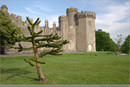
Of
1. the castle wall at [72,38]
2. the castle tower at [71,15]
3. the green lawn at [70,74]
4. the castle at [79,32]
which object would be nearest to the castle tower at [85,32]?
the castle at [79,32]

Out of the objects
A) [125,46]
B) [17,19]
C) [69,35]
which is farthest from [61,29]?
[125,46]

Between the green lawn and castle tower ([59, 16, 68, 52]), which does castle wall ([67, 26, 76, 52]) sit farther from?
the green lawn

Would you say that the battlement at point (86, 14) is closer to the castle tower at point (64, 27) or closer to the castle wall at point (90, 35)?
the castle wall at point (90, 35)

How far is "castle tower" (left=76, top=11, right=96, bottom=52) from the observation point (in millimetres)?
38188

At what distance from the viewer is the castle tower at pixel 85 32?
125 feet

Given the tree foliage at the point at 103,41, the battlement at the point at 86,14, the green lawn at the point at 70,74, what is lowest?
the green lawn at the point at 70,74

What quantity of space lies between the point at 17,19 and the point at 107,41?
39.1 m

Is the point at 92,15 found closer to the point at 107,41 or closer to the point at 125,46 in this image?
the point at 107,41

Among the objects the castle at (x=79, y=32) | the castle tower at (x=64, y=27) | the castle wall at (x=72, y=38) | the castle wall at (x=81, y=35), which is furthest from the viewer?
the castle wall at (x=72, y=38)

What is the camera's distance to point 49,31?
35.8 meters

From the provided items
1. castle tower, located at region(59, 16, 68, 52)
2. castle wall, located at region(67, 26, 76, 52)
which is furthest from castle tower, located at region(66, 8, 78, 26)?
castle tower, located at region(59, 16, 68, 52)

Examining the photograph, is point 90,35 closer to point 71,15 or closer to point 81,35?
point 81,35

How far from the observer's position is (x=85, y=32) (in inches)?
1506

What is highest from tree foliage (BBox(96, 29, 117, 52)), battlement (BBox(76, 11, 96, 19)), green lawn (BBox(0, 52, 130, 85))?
battlement (BBox(76, 11, 96, 19))
